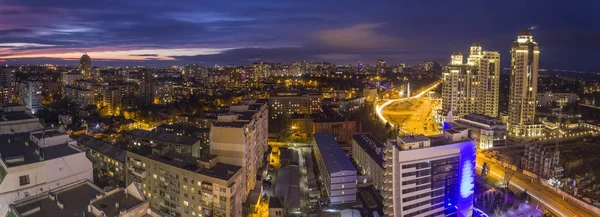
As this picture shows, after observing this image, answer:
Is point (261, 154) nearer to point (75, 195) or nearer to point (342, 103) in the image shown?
point (75, 195)

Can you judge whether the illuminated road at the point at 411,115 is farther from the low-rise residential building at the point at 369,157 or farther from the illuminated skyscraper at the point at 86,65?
the illuminated skyscraper at the point at 86,65

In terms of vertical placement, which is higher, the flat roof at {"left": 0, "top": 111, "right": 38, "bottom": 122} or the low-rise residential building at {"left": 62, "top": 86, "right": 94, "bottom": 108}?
the flat roof at {"left": 0, "top": 111, "right": 38, "bottom": 122}

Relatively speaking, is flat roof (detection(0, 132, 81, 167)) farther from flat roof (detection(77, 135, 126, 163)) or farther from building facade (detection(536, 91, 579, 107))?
building facade (detection(536, 91, 579, 107))

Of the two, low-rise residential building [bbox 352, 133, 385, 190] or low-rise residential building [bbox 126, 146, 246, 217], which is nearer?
low-rise residential building [bbox 126, 146, 246, 217]

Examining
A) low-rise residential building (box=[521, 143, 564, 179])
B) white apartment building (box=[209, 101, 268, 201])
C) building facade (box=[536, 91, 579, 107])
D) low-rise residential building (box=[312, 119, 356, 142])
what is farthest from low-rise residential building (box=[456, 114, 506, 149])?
building facade (box=[536, 91, 579, 107])

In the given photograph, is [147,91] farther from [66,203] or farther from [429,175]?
[66,203]

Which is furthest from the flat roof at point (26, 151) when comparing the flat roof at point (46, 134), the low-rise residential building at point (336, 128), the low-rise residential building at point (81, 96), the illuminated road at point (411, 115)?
the low-rise residential building at point (81, 96)
